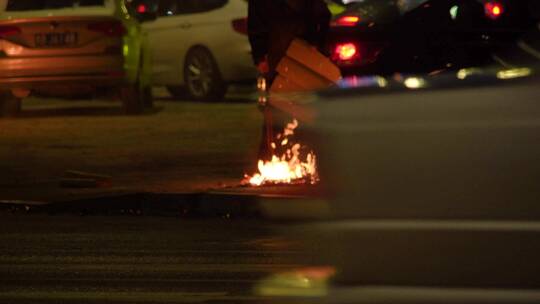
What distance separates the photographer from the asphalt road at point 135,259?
31.0ft

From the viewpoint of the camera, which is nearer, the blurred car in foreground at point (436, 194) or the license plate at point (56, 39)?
the blurred car in foreground at point (436, 194)

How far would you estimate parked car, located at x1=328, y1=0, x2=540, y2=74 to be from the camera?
15.2m

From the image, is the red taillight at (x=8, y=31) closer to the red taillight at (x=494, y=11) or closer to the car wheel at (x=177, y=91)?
the car wheel at (x=177, y=91)

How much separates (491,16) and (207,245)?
4.86 meters

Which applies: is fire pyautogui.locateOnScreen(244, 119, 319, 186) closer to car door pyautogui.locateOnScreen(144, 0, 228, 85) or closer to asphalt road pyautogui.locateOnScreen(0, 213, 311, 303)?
asphalt road pyautogui.locateOnScreen(0, 213, 311, 303)

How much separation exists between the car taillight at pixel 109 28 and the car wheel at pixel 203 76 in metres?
3.08

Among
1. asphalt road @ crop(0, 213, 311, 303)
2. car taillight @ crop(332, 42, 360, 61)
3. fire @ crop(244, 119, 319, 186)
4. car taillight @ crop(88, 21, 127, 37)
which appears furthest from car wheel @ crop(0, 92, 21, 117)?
asphalt road @ crop(0, 213, 311, 303)

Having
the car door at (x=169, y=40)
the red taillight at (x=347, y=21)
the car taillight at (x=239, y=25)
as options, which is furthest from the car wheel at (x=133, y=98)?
the red taillight at (x=347, y=21)

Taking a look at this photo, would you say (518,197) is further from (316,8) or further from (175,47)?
(175,47)

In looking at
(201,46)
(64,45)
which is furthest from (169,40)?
(64,45)

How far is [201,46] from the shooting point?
24.3m

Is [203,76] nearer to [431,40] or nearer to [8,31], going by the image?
[8,31]

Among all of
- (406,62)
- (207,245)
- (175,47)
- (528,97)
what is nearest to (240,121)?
(175,47)

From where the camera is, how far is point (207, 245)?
11555mm
